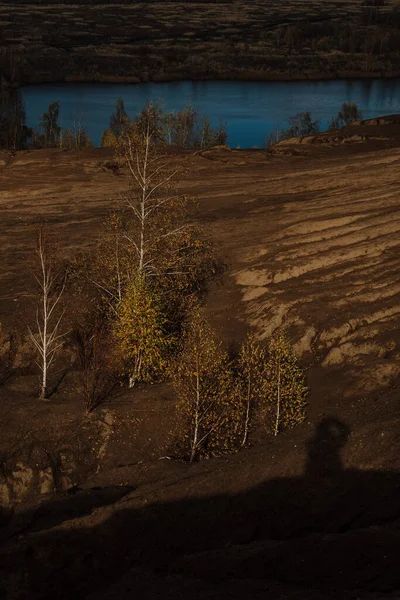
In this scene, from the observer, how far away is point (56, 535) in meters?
20.4

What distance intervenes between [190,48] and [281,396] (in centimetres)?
14204

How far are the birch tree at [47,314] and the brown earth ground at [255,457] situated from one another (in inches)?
35.5

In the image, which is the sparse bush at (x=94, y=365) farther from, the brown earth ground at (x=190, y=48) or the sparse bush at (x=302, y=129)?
the brown earth ground at (x=190, y=48)

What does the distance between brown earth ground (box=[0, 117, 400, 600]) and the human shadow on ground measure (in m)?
0.05

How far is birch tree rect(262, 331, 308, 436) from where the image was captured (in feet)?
78.9

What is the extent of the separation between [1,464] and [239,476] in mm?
8598

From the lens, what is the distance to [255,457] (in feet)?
72.5

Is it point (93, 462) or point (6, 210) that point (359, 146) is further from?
point (93, 462)

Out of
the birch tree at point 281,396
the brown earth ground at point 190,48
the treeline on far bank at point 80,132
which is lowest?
the birch tree at point 281,396

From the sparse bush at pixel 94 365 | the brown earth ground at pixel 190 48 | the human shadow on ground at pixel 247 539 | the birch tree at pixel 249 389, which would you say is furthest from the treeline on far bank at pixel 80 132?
the human shadow on ground at pixel 247 539

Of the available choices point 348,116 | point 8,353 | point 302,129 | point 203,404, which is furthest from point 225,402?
point 348,116

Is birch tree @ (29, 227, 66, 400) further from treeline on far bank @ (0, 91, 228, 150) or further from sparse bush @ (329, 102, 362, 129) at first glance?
sparse bush @ (329, 102, 362, 129)

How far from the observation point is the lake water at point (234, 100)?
91500 mm

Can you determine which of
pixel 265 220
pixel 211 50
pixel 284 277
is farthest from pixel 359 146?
pixel 211 50
